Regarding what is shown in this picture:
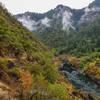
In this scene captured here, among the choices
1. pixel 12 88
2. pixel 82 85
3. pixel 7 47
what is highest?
pixel 7 47

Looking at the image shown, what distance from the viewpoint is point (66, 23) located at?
590ft

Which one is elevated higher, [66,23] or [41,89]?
[66,23]

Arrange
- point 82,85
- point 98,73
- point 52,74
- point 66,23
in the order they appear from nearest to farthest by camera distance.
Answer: point 52,74 → point 82,85 → point 98,73 → point 66,23

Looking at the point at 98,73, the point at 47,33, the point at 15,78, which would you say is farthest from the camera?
the point at 47,33

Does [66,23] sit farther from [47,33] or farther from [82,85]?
[82,85]

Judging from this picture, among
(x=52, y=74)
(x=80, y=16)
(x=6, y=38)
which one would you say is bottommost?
(x=52, y=74)

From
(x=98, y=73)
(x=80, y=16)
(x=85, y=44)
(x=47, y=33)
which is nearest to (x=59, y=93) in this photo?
(x=98, y=73)

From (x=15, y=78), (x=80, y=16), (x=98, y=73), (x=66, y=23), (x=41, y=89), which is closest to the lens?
(x=41, y=89)

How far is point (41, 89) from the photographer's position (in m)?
13.8

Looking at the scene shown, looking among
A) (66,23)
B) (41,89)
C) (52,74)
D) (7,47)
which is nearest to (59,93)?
(41,89)

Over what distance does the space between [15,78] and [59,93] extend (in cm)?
609

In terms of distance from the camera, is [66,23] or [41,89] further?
[66,23]

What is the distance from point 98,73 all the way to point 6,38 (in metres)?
33.4

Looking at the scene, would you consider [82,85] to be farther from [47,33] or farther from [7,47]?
[47,33]
